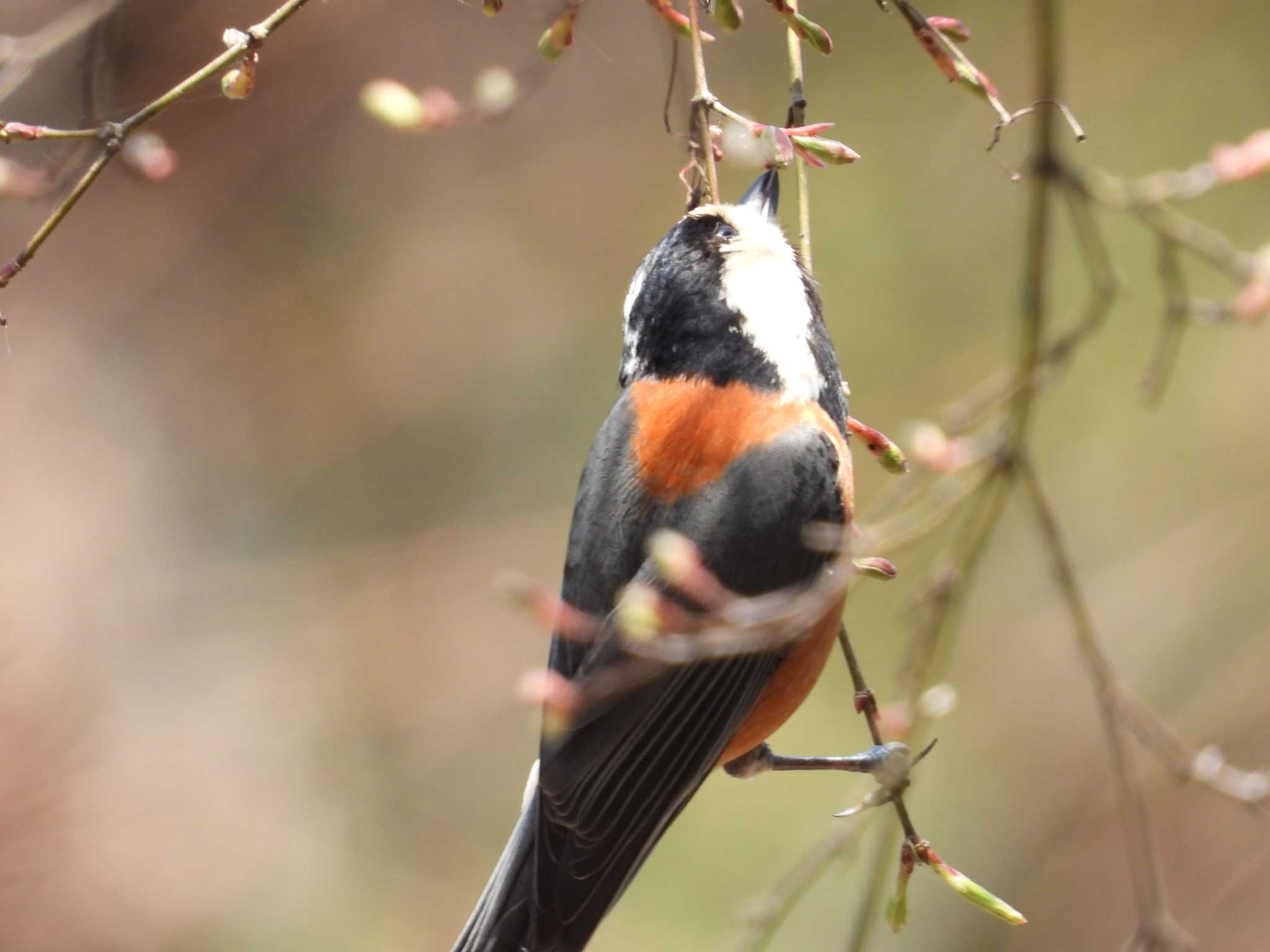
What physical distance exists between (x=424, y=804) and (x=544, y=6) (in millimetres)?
3497

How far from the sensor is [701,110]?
1.87 metres

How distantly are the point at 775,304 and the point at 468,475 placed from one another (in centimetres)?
307

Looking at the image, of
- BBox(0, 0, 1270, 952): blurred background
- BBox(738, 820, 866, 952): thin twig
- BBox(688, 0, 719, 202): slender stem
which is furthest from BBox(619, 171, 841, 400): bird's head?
BBox(0, 0, 1270, 952): blurred background

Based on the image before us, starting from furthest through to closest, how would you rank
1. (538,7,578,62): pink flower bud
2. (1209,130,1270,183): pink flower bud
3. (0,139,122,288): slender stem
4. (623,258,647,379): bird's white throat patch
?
1. (623,258,647,379): bird's white throat patch
2. (538,7,578,62): pink flower bud
3. (1209,130,1270,183): pink flower bud
4. (0,139,122,288): slender stem

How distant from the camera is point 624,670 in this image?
2.23 meters

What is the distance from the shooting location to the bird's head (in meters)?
2.32

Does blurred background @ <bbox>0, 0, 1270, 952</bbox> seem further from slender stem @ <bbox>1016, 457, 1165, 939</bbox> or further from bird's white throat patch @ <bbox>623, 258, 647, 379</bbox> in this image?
slender stem @ <bbox>1016, 457, 1165, 939</bbox>

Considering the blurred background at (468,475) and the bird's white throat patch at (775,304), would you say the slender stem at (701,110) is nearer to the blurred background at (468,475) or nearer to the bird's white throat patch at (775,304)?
the bird's white throat patch at (775,304)

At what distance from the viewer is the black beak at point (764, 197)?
2.28m

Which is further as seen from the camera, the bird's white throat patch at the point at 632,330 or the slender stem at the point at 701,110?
the bird's white throat patch at the point at 632,330

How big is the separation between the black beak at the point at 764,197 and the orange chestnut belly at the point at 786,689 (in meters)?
0.71

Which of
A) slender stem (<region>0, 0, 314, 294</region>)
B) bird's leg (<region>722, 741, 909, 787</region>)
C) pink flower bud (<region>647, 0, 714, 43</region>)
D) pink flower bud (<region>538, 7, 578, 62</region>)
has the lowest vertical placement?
bird's leg (<region>722, 741, 909, 787</region>)

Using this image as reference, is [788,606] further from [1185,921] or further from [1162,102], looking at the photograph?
[1162,102]

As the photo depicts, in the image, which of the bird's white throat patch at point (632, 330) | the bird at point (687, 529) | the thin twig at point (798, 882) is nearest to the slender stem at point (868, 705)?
the thin twig at point (798, 882)
